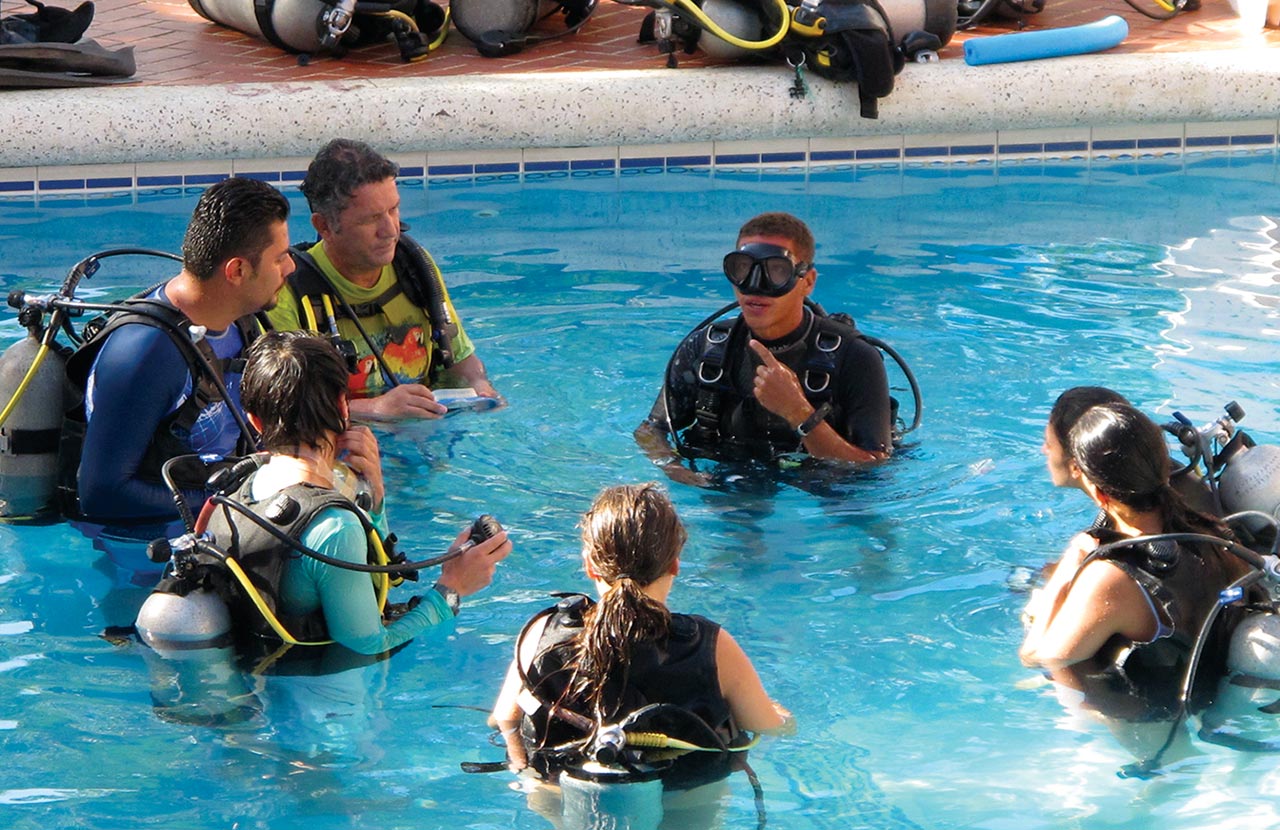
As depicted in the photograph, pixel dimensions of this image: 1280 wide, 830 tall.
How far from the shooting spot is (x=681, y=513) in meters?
4.99

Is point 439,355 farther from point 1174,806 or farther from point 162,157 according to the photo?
point 162,157

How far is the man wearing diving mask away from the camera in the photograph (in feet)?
15.5

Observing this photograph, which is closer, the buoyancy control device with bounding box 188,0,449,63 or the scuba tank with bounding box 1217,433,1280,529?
the scuba tank with bounding box 1217,433,1280,529

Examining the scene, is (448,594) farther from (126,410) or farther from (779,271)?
(779,271)

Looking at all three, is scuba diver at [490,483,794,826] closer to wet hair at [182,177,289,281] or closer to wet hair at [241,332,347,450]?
wet hair at [241,332,347,450]

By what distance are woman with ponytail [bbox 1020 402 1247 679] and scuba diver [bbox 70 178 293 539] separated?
2124 millimetres

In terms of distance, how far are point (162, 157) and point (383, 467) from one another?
3.86 m

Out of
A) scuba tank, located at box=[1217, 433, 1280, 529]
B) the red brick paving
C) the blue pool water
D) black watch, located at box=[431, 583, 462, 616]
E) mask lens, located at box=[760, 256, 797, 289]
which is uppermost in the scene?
the red brick paving

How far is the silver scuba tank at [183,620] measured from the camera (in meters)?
3.44

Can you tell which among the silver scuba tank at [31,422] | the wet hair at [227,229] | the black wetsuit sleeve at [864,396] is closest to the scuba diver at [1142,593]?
the black wetsuit sleeve at [864,396]

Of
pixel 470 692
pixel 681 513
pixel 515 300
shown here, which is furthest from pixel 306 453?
pixel 515 300

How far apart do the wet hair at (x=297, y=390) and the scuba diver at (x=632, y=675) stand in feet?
2.39

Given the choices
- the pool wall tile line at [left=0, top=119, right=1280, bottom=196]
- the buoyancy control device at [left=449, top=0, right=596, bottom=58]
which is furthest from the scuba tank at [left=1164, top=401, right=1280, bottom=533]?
the buoyancy control device at [left=449, top=0, right=596, bottom=58]

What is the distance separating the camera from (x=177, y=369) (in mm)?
3930
